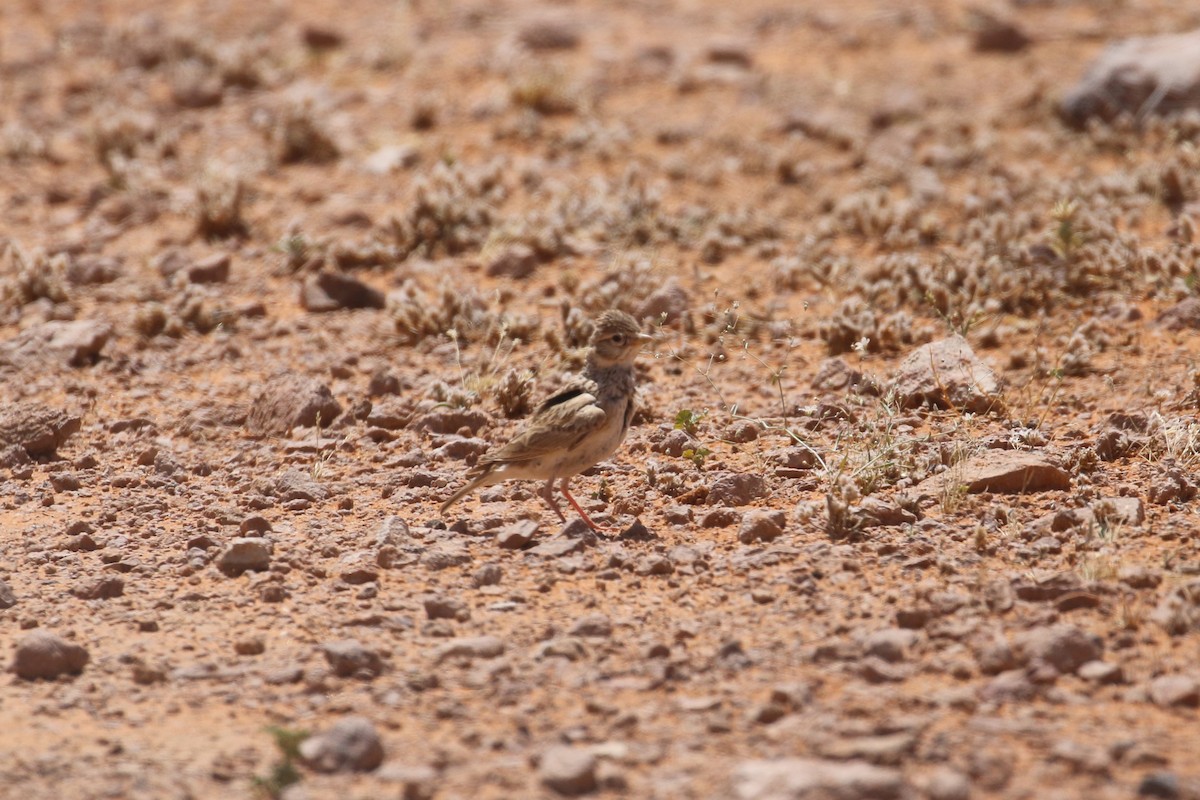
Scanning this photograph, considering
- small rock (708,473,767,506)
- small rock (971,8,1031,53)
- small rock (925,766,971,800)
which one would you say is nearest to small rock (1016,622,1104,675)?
small rock (925,766,971,800)

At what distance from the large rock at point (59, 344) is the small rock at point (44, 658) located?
13.0ft

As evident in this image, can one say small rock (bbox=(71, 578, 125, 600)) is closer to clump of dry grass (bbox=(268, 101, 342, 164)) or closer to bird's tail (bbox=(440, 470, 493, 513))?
bird's tail (bbox=(440, 470, 493, 513))

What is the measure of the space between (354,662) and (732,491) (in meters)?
2.22

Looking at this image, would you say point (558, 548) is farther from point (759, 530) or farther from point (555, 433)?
point (759, 530)

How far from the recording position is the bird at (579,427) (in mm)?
6801

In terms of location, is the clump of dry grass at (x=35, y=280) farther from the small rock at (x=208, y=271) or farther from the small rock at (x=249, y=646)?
the small rock at (x=249, y=646)

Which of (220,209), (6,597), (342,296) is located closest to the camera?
(6,597)

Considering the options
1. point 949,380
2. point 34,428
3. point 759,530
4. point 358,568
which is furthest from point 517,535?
point 34,428

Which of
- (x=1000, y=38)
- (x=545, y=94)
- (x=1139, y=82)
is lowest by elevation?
(x=545, y=94)

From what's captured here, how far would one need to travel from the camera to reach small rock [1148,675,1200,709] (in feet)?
16.4

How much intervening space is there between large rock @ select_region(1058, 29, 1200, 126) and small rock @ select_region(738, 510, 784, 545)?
6.80m

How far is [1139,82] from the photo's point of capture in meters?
11.8

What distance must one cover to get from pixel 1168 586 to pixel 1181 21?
9.44 m

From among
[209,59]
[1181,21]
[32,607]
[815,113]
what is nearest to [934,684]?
[32,607]
